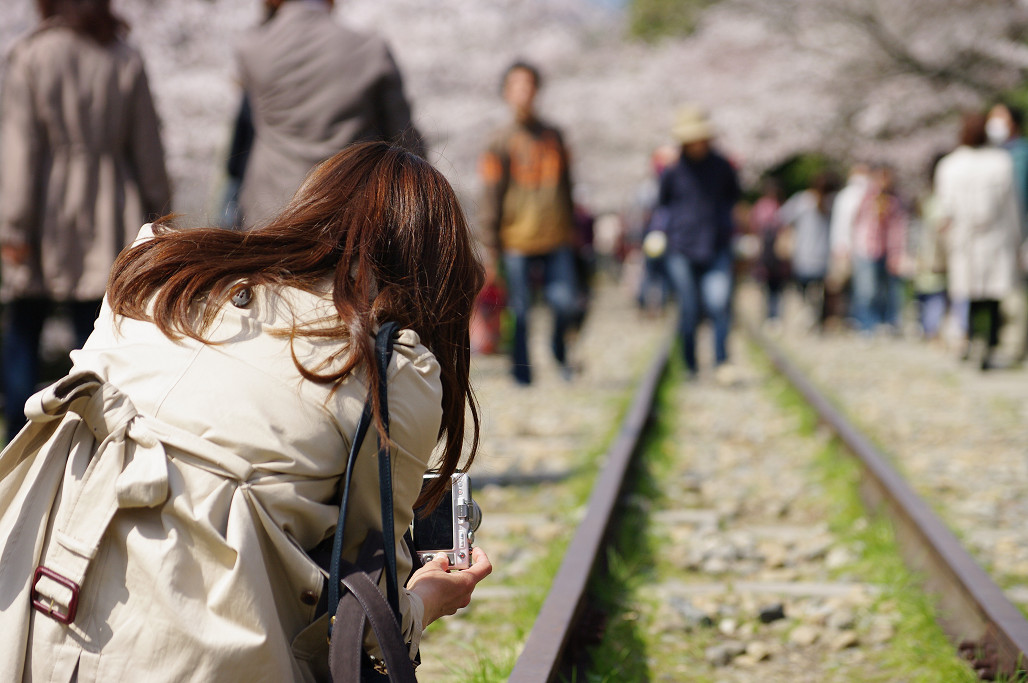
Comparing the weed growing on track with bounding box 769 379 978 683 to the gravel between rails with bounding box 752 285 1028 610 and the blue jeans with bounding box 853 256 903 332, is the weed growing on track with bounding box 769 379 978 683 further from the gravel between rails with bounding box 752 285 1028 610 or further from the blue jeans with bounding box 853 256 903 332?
the blue jeans with bounding box 853 256 903 332

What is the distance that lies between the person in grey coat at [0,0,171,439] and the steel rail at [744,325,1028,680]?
115 inches

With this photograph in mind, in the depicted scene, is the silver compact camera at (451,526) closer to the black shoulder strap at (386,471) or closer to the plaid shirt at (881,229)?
the black shoulder strap at (386,471)

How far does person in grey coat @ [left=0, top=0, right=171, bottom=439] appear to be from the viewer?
4082 mm

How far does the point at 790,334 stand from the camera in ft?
45.8

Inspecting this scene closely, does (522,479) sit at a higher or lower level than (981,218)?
lower

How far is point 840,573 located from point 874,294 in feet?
31.2

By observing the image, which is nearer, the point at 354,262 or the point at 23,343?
the point at 354,262

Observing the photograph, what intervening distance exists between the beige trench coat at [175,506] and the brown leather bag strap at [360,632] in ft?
0.20

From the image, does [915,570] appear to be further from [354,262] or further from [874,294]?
[874,294]

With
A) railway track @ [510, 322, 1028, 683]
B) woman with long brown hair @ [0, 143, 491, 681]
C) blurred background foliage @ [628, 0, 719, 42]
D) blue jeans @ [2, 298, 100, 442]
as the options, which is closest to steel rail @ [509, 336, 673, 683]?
railway track @ [510, 322, 1028, 683]

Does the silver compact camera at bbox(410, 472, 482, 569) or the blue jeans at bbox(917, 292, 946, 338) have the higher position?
the silver compact camera at bbox(410, 472, 482, 569)

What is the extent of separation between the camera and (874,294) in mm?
12680

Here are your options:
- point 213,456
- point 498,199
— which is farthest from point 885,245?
point 213,456

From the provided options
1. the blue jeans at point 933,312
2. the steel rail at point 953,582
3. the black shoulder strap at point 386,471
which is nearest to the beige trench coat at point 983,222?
the blue jeans at point 933,312
